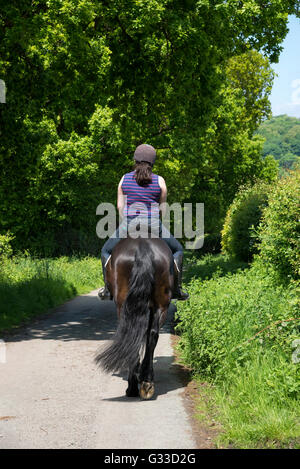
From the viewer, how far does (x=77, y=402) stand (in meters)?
6.57

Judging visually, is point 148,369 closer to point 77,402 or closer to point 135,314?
point 135,314

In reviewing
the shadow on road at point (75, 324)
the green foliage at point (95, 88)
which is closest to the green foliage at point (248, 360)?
the shadow on road at point (75, 324)

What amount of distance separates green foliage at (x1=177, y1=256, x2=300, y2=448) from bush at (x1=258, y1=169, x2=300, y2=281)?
3.10 ft

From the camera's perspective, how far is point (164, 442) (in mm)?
4961

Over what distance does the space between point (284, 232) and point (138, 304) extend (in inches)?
177

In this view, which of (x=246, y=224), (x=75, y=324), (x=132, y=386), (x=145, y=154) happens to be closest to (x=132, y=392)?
(x=132, y=386)

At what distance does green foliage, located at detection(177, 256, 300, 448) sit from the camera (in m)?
5.03

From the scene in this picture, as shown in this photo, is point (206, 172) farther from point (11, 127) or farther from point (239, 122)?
point (11, 127)

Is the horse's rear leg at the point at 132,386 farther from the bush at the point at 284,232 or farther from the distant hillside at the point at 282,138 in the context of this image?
the distant hillside at the point at 282,138

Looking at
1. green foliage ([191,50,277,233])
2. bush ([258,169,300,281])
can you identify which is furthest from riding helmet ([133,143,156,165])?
green foliage ([191,50,277,233])

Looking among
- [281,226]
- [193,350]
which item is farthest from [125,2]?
[193,350]

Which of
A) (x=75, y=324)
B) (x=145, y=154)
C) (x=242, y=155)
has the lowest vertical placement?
(x=75, y=324)

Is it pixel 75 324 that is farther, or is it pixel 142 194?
pixel 75 324

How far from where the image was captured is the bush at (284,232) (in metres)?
10.1
